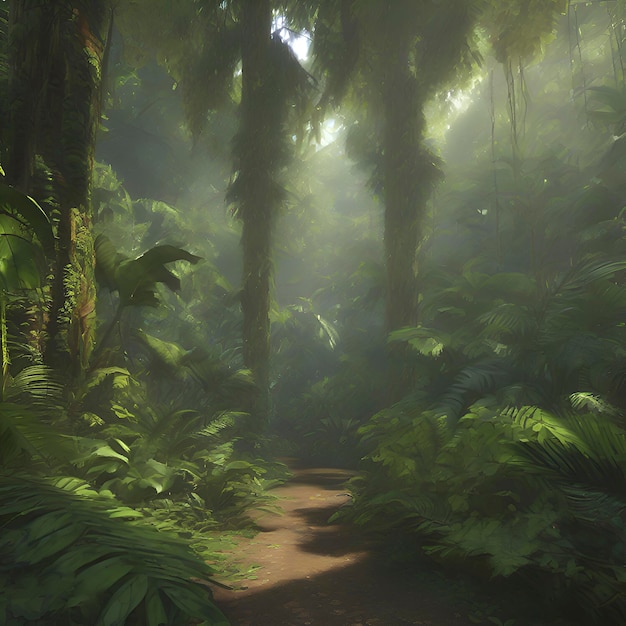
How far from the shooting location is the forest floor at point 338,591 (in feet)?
11.1

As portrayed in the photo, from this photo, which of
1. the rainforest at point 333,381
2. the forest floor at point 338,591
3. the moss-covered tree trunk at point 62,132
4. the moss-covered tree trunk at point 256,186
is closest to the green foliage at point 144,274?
the rainforest at point 333,381

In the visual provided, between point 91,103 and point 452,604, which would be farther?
point 91,103

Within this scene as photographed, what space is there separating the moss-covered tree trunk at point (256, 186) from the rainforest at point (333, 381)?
1.8 inches

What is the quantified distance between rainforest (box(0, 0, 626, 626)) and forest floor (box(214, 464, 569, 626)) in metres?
0.03

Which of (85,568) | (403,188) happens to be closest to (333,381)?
(403,188)

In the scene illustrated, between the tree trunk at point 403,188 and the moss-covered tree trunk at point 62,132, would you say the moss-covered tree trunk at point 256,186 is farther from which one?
the moss-covered tree trunk at point 62,132

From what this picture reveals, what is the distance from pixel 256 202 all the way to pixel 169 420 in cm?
568

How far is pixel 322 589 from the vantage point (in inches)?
153

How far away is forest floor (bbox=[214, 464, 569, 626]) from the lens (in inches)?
133

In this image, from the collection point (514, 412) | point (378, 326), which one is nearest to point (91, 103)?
point (514, 412)

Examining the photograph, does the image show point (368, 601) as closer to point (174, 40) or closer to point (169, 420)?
point (169, 420)

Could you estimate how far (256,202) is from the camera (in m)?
10.5

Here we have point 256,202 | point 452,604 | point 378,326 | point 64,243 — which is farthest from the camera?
point 378,326

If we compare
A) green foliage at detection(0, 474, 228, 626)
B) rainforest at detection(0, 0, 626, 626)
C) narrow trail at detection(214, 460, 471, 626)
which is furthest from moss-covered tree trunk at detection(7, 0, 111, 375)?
narrow trail at detection(214, 460, 471, 626)
